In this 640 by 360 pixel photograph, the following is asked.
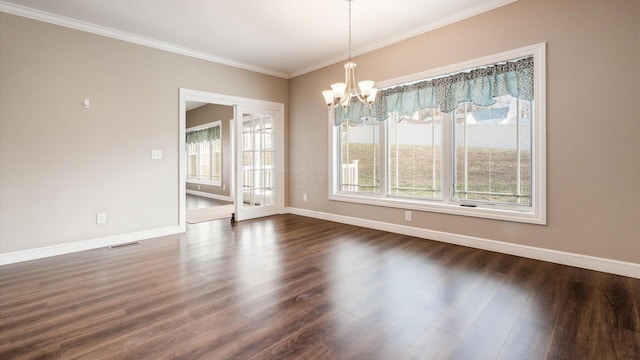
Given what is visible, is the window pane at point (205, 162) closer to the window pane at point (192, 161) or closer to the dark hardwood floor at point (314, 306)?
the window pane at point (192, 161)

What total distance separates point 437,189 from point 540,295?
6.24 ft

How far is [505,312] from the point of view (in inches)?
81.2

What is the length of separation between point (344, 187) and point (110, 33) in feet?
13.4

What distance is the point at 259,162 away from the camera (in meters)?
5.67

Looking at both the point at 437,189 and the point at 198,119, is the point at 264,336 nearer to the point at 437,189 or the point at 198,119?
the point at 437,189

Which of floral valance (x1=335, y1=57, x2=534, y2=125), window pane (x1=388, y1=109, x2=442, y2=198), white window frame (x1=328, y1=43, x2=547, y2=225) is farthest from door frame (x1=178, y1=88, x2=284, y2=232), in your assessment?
window pane (x1=388, y1=109, x2=442, y2=198)

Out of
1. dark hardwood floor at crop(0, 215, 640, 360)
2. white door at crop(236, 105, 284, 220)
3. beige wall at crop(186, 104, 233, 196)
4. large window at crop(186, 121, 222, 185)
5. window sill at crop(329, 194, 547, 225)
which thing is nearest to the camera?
dark hardwood floor at crop(0, 215, 640, 360)

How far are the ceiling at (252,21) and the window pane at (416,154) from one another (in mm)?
1186

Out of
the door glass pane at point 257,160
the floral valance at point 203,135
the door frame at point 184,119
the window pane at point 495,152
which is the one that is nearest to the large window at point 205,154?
the floral valance at point 203,135

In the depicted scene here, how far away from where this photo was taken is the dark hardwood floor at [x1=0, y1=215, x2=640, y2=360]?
1.68 meters

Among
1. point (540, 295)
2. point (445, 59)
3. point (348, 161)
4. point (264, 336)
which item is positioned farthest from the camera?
point (348, 161)

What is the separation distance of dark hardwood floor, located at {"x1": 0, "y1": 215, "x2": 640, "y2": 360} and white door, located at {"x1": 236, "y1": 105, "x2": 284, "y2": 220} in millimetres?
2126

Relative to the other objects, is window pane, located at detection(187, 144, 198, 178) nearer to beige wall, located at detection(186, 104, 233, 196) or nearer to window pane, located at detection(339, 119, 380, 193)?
beige wall, located at detection(186, 104, 233, 196)

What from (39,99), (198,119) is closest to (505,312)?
(39,99)
